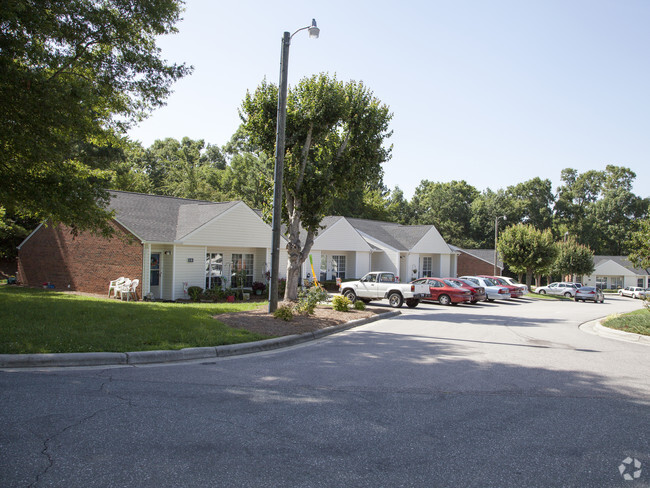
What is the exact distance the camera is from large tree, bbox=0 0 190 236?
10.8 metres

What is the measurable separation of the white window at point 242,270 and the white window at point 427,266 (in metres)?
21.0

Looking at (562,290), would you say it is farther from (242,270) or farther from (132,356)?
(132,356)

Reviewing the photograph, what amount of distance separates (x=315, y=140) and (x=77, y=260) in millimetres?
13310

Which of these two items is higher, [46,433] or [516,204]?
[516,204]

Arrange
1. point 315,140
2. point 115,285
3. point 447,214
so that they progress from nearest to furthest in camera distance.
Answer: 1. point 315,140
2. point 115,285
3. point 447,214

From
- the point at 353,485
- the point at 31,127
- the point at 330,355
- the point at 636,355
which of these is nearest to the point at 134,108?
the point at 31,127

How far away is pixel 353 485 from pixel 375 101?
17854 mm

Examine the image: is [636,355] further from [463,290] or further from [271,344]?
[463,290]

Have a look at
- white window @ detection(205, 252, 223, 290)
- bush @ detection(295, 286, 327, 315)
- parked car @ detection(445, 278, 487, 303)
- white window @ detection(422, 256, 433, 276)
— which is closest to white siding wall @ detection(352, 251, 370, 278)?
white window @ detection(422, 256, 433, 276)

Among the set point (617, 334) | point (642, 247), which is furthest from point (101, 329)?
point (642, 247)

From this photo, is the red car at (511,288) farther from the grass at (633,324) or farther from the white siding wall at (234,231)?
the grass at (633,324)

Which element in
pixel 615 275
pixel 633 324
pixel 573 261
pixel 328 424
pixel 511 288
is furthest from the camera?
pixel 615 275

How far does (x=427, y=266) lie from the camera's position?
143 ft

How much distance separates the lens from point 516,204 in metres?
73.1
